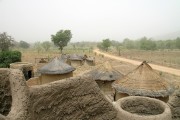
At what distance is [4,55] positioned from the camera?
28.6m

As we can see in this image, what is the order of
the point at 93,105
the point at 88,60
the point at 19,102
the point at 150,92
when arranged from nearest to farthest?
the point at 19,102
the point at 93,105
the point at 150,92
the point at 88,60

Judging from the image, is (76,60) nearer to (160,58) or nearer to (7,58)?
(7,58)

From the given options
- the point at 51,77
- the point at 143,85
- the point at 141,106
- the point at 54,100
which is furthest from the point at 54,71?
the point at 54,100

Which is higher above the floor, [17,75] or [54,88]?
[17,75]

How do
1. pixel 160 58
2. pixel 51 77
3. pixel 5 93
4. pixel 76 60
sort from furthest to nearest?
pixel 160 58 → pixel 76 60 → pixel 51 77 → pixel 5 93

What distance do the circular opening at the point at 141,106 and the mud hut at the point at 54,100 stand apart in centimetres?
130

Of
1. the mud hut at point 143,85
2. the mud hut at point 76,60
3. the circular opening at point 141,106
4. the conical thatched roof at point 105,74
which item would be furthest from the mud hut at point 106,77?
the mud hut at point 76,60

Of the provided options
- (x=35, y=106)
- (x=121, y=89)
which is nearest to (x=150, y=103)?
(x=35, y=106)

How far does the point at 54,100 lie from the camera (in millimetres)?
4797

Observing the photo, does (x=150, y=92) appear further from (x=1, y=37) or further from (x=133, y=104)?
(x=1, y=37)

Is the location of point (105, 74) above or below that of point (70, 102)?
below

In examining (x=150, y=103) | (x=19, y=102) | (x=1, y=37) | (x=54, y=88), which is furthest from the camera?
(x=1, y=37)

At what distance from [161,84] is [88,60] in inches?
798

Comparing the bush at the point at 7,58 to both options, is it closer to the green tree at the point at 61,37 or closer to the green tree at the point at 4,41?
the green tree at the point at 4,41
